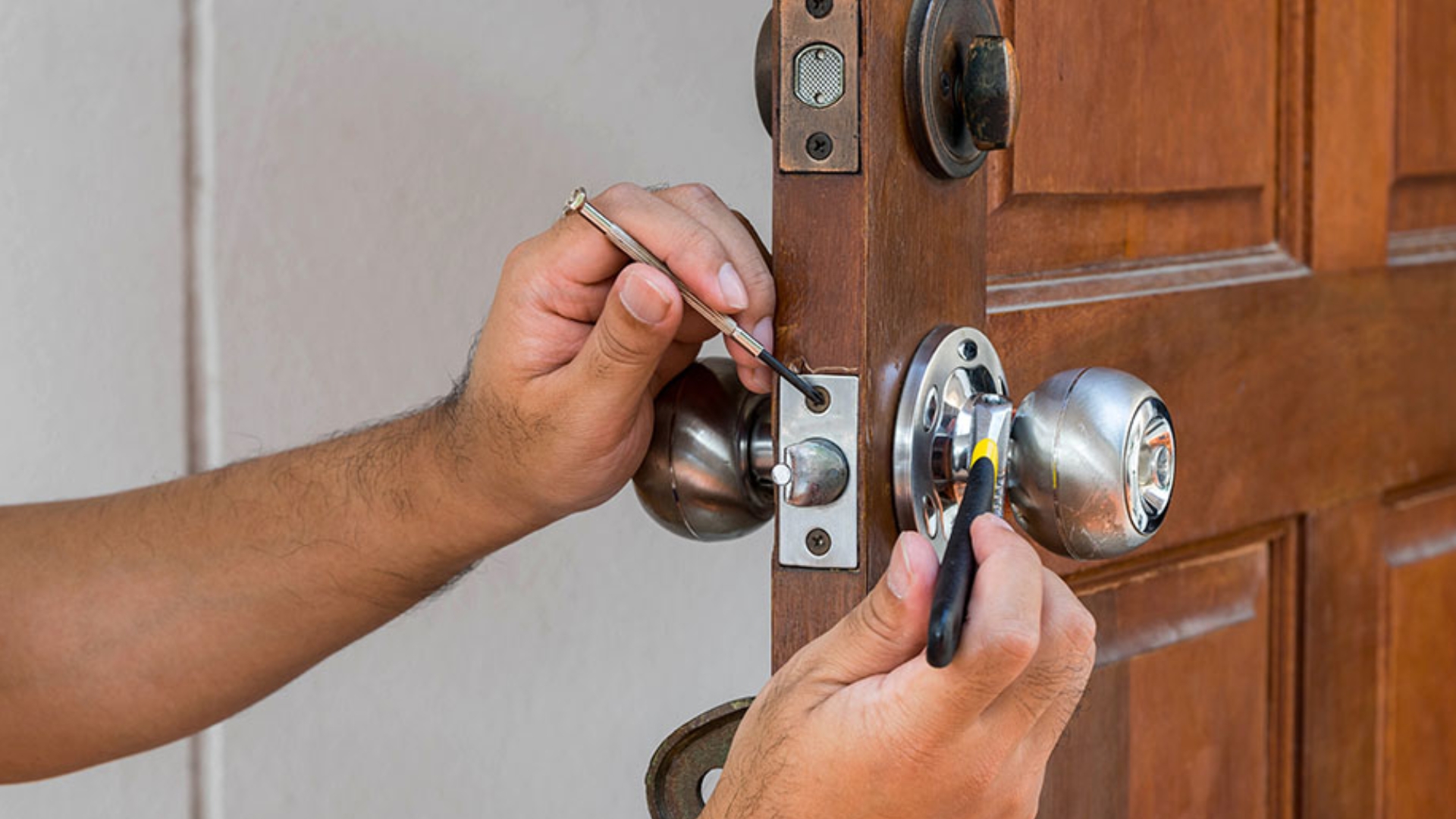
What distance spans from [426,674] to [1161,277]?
54 cm

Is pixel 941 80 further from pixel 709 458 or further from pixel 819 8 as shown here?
pixel 709 458

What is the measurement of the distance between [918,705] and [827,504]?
95mm

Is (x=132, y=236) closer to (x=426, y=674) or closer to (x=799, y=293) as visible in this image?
(x=426, y=674)

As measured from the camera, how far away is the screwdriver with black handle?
1.45 ft

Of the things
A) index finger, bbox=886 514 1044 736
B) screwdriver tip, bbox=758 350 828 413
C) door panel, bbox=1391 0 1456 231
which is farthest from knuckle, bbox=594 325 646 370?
door panel, bbox=1391 0 1456 231

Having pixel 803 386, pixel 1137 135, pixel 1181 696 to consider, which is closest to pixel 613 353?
pixel 803 386

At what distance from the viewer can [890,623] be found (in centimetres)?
48

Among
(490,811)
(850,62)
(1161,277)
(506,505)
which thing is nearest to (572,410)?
(506,505)

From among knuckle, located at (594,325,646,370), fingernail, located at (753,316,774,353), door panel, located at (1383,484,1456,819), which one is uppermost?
fingernail, located at (753,316,774,353)

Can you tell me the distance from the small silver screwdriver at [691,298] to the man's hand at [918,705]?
0.28ft

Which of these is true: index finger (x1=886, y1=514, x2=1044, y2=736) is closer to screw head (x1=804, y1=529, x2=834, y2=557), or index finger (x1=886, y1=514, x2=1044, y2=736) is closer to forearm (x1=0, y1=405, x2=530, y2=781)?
screw head (x1=804, y1=529, x2=834, y2=557)

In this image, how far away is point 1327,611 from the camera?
39.4 inches

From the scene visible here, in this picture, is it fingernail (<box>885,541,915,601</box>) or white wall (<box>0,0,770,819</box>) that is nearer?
fingernail (<box>885,541,915,601</box>)

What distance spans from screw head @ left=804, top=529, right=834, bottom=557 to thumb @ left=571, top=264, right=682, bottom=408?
112 millimetres
